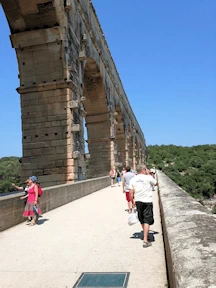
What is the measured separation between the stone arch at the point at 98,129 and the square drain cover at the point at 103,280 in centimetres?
1436

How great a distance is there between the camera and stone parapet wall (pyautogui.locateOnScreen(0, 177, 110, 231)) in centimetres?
522

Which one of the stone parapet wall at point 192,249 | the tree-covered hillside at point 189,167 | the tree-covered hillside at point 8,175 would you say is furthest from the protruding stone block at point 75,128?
the tree-covered hillside at point 8,175

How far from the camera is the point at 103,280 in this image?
9.23 ft

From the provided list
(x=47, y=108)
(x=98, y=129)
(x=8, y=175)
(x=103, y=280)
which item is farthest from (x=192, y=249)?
(x=8, y=175)

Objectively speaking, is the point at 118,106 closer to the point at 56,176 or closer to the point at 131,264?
the point at 56,176

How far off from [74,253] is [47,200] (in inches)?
138

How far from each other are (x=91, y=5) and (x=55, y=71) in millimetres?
5755

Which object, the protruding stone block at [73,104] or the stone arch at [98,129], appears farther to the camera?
the stone arch at [98,129]

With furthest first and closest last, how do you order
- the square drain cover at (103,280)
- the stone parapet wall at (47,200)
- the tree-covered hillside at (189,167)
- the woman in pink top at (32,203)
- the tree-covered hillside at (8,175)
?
the tree-covered hillside at (8,175) < the tree-covered hillside at (189,167) < the woman in pink top at (32,203) < the stone parapet wall at (47,200) < the square drain cover at (103,280)

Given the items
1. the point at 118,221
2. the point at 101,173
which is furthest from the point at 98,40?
the point at 118,221

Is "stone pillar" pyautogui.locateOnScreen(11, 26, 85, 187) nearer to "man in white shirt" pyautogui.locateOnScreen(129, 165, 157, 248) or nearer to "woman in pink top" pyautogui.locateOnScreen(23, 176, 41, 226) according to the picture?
"woman in pink top" pyautogui.locateOnScreen(23, 176, 41, 226)

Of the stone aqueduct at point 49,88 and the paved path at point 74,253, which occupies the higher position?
the stone aqueduct at point 49,88

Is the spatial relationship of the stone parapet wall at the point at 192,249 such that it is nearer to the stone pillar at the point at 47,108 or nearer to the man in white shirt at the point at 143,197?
the man in white shirt at the point at 143,197

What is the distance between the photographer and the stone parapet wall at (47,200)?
5.22 meters
